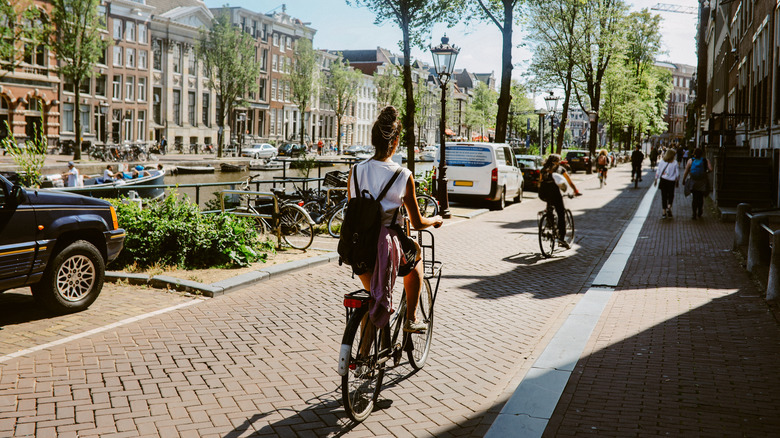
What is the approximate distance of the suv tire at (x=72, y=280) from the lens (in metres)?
6.83

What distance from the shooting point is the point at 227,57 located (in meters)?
55.1

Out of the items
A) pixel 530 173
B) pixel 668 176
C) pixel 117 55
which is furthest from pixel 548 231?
pixel 117 55

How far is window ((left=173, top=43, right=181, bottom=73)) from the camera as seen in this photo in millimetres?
63500

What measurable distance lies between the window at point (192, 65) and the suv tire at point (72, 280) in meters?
61.3

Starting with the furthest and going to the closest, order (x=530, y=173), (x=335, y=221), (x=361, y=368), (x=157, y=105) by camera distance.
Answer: (x=157, y=105) < (x=530, y=173) < (x=335, y=221) < (x=361, y=368)

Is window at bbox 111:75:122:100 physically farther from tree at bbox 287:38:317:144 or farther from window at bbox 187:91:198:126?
tree at bbox 287:38:317:144

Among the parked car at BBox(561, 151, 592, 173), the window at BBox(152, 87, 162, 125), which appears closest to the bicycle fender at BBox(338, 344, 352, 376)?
the parked car at BBox(561, 151, 592, 173)

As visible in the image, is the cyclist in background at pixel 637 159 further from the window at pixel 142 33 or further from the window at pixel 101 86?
the window at pixel 142 33

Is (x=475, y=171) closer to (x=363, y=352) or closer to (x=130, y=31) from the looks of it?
(x=363, y=352)

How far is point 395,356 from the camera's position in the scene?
502 cm

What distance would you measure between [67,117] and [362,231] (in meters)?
52.3

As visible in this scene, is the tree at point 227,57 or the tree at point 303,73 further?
the tree at point 303,73

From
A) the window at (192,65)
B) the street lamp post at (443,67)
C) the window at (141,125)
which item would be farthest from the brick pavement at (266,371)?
the window at (192,65)

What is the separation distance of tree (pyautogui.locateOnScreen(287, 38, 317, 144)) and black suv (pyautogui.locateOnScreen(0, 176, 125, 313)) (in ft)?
208
